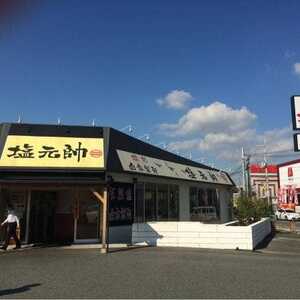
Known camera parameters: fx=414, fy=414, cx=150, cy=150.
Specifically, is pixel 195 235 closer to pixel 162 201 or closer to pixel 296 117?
pixel 162 201

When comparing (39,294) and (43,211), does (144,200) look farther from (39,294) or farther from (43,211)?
(39,294)

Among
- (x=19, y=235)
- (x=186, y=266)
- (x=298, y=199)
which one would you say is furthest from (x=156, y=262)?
(x=298, y=199)

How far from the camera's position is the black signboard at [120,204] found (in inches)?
706

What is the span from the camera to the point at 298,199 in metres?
67.7

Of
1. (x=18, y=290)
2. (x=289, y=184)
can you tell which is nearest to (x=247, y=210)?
(x=18, y=290)

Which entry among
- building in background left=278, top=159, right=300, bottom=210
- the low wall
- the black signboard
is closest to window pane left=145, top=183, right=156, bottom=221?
the black signboard

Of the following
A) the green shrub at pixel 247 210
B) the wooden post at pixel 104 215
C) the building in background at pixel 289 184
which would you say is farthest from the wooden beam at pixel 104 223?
the building in background at pixel 289 184

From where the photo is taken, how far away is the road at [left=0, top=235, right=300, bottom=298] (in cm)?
834

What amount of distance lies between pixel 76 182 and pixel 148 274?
20.3 ft

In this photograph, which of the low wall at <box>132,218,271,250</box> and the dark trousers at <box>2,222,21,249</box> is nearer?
the dark trousers at <box>2,222,21,249</box>

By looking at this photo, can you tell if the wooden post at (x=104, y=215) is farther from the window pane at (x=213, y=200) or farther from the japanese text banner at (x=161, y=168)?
the window pane at (x=213, y=200)

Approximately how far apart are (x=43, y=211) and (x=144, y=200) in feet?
16.3

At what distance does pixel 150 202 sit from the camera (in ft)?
69.0

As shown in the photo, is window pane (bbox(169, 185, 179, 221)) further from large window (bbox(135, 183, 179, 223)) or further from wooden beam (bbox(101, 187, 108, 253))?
wooden beam (bbox(101, 187, 108, 253))
